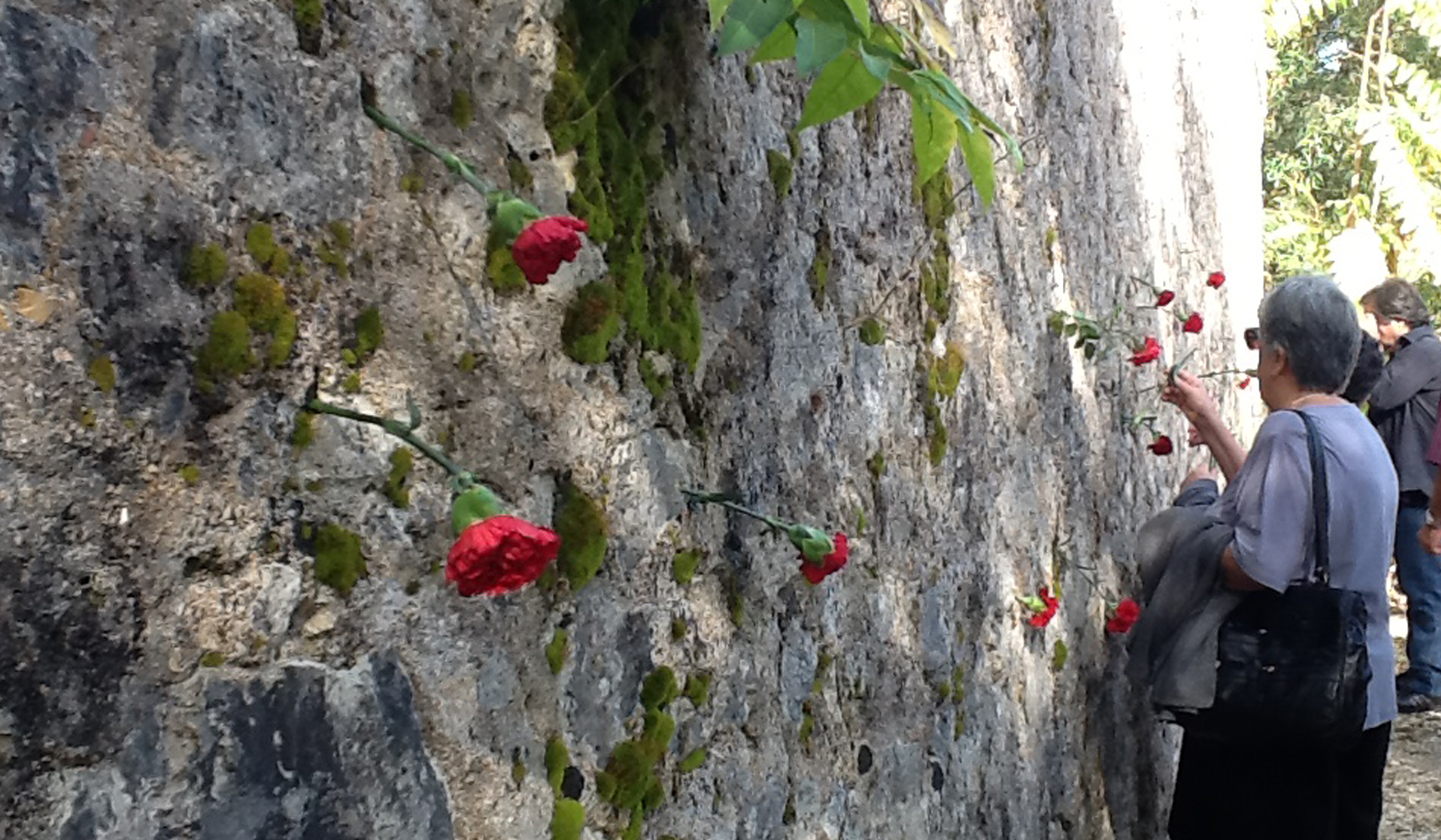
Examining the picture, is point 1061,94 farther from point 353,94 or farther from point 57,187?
point 57,187

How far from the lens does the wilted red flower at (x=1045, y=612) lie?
2.53m

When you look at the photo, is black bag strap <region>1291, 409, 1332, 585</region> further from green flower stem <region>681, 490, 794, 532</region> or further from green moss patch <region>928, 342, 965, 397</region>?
green flower stem <region>681, 490, 794, 532</region>

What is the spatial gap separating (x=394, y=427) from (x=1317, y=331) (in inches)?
85.1

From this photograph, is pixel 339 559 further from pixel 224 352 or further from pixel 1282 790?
pixel 1282 790

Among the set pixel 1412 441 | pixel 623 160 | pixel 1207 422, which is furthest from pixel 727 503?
pixel 1412 441

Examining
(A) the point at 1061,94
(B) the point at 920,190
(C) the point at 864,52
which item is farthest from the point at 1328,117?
(C) the point at 864,52

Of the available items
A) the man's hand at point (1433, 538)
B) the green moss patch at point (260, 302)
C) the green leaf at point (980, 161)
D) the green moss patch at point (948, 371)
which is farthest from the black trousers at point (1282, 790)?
the green moss patch at point (260, 302)

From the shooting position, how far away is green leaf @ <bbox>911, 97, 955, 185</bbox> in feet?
4.58

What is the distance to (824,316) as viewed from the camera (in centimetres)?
197

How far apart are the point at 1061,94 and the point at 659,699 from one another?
218 centimetres

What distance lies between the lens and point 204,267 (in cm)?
105

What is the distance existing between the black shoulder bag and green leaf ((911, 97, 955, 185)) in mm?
1474

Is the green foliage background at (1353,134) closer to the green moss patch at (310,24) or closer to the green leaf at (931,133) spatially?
the green leaf at (931,133)

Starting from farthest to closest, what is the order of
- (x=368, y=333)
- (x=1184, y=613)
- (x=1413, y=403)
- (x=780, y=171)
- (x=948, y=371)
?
1. (x=1413, y=403)
2. (x=1184, y=613)
3. (x=948, y=371)
4. (x=780, y=171)
5. (x=368, y=333)
